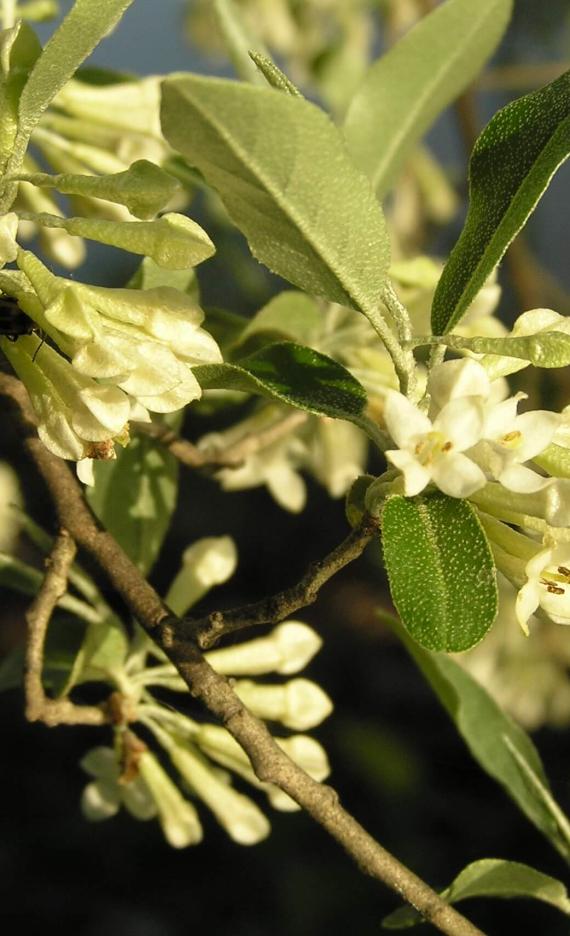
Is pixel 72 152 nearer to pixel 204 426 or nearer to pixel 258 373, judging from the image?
pixel 258 373

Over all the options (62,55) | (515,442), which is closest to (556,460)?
(515,442)

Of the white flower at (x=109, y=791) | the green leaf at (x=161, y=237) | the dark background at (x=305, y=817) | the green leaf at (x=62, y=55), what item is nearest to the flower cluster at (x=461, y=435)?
the green leaf at (x=161, y=237)

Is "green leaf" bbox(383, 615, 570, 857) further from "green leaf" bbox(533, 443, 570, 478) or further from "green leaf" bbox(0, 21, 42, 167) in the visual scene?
"green leaf" bbox(0, 21, 42, 167)

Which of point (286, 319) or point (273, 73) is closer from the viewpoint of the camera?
point (273, 73)

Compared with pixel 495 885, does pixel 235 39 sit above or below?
above

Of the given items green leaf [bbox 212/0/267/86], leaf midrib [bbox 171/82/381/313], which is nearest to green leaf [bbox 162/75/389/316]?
leaf midrib [bbox 171/82/381/313]

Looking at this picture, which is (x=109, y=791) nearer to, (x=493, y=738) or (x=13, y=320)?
(x=493, y=738)

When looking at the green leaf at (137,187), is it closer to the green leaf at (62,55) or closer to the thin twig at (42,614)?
the green leaf at (62,55)
